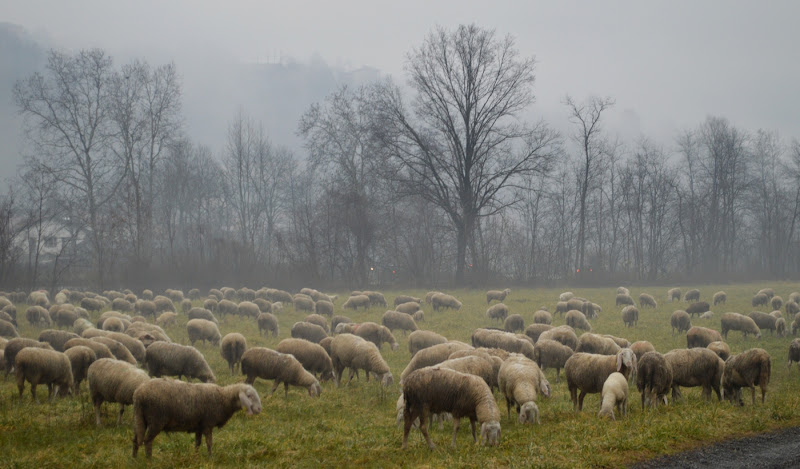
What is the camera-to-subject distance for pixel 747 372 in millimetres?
12062

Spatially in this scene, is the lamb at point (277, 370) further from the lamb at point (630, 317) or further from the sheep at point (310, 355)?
the lamb at point (630, 317)

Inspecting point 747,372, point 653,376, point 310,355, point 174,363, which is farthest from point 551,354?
point 174,363

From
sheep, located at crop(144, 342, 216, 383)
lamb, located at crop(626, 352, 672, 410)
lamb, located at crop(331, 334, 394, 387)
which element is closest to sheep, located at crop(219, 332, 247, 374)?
sheep, located at crop(144, 342, 216, 383)

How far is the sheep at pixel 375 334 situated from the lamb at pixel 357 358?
353 cm

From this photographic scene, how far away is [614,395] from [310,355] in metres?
7.91

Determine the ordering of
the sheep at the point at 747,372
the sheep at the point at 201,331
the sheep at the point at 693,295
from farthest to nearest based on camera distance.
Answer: the sheep at the point at 693,295 → the sheep at the point at 201,331 → the sheep at the point at 747,372

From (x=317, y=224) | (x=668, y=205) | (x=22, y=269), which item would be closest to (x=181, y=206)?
(x=317, y=224)

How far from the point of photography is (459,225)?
45.1 m

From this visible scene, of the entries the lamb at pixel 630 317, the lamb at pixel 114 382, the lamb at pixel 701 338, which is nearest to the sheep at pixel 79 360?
the lamb at pixel 114 382

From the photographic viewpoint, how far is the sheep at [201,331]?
64.4ft

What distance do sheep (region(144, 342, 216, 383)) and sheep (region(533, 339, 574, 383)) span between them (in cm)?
878

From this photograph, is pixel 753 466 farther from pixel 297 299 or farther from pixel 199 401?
pixel 297 299

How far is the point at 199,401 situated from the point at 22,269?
1216 inches

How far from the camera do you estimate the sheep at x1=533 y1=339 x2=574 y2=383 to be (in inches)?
624
